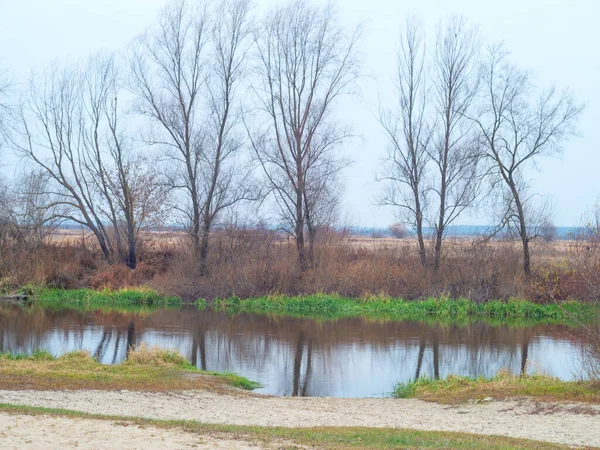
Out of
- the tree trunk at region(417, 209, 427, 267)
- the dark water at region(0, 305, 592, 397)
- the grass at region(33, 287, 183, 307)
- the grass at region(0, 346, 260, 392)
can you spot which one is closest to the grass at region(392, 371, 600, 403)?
the dark water at region(0, 305, 592, 397)

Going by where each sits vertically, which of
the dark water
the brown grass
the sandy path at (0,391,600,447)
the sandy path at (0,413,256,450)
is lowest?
the dark water

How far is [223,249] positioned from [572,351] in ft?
76.0

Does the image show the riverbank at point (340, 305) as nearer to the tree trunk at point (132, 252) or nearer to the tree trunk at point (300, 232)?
the tree trunk at point (300, 232)

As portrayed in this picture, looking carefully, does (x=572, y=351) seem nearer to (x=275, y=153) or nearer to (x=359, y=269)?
(x=359, y=269)

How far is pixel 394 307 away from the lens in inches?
1480

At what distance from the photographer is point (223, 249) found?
142 ft

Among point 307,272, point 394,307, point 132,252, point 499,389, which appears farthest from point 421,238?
point 499,389

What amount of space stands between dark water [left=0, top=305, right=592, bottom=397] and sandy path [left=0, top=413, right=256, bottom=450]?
8.43 metres

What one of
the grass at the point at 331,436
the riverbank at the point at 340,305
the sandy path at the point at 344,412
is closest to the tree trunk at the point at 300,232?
the riverbank at the point at 340,305

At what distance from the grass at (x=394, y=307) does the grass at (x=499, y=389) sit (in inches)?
666

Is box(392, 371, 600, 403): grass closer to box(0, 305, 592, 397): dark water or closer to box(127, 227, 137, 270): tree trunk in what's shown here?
box(0, 305, 592, 397): dark water

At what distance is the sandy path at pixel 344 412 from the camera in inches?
507

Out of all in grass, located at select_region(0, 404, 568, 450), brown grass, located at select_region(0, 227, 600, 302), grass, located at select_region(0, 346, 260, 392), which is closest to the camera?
grass, located at select_region(0, 404, 568, 450)

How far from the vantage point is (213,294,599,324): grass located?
1425 inches
